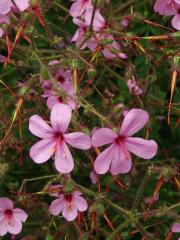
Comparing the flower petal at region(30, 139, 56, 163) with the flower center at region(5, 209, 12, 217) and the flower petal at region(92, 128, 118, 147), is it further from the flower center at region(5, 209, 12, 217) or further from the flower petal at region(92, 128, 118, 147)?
the flower center at region(5, 209, 12, 217)

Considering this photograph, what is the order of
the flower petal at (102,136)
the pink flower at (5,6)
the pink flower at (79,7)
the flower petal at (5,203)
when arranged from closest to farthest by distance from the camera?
1. the flower petal at (102,136)
2. the pink flower at (5,6)
3. the flower petal at (5,203)
4. the pink flower at (79,7)

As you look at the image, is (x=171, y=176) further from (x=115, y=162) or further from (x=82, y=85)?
(x=82, y=85)

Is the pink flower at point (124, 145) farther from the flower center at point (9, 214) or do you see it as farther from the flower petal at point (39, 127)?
the flower center at point (9, 214)

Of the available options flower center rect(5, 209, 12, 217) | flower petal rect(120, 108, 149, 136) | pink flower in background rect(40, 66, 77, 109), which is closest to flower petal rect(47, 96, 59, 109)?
pink flower in background rect(40, 66, 77, 109)

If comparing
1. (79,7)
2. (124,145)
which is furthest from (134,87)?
(79,7)

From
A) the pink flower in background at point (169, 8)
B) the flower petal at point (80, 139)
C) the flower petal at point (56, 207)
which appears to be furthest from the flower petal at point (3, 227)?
the pink flower in background at point (169, 8)

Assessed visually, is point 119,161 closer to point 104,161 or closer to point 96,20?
point 104,161

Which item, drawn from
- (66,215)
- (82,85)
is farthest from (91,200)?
(82,85)
